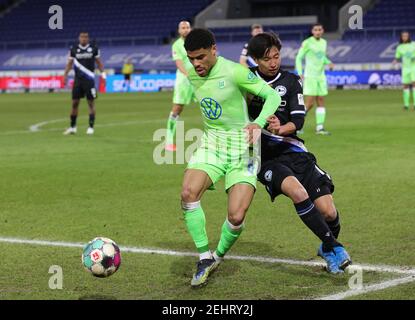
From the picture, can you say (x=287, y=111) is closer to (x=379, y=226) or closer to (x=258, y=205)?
(x=379, y=226)

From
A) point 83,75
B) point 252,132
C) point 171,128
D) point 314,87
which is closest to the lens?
point 252,132

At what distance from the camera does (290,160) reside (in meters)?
6.41

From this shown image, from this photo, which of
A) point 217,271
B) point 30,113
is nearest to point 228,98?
point 217,271

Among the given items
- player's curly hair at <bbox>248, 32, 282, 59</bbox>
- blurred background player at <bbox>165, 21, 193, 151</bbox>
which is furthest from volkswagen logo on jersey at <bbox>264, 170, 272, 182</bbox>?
blurred background player at <bbox>165, 21, 193, 151</bbox>

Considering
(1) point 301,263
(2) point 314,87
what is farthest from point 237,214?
(2) point 314,87

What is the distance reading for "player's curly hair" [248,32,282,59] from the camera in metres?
6.30

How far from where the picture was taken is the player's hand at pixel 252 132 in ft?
19.4

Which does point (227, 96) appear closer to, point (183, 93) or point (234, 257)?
point (234, 257)

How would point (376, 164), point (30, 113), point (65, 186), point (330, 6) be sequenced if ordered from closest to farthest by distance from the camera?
point (65, 186)
point (376, 164)
point (30, 113)
point (330, 6)

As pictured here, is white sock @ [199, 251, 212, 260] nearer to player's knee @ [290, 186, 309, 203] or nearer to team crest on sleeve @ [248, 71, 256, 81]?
player's knee @ [290, 186, 309, 203]

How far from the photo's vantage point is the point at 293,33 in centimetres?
4566

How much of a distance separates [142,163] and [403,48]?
14.3 m

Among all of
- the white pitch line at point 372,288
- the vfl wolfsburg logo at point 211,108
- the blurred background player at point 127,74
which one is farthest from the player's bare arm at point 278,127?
the blurred background player at point 127,74

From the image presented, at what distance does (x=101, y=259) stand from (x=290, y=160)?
163 cm
